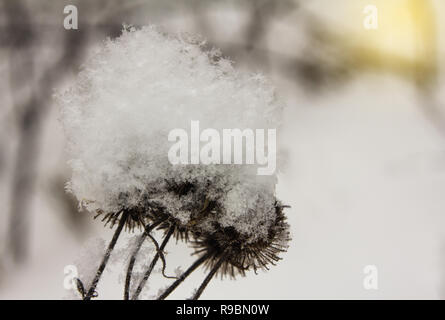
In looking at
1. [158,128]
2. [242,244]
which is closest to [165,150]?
[158,128]

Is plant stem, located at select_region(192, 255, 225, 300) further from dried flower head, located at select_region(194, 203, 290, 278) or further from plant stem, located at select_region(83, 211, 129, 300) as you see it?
plant stem, located at select_region(83, 211, 129, 300)

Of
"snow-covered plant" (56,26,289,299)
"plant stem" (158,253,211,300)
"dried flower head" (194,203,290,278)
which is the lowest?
"plant stem" (158,253,211,300)

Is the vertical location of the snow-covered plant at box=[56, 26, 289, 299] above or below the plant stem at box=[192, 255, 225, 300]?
above

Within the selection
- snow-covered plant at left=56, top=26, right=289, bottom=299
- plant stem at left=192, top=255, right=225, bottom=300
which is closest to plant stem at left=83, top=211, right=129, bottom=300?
snow-covered plant at left=56, top=26, right=289, bottom=299

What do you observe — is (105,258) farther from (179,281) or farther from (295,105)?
(295,105)

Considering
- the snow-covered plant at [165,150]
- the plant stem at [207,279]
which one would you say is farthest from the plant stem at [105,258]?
A: the plant stem at [207,279]
